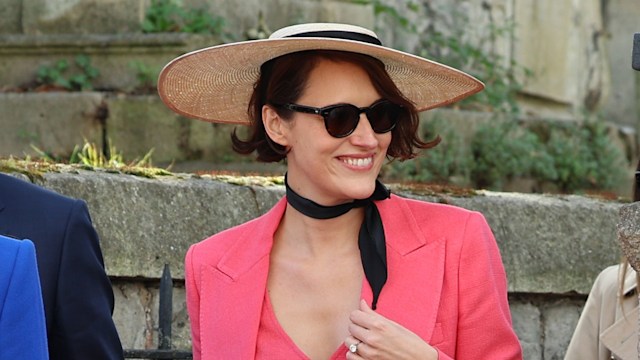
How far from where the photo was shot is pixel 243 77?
3.95 metres

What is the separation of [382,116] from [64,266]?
804 mm

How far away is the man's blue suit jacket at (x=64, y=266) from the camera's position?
355cm

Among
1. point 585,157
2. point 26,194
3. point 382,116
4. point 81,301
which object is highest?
point 382,116

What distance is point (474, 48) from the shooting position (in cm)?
930

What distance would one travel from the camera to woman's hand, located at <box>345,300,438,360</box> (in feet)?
11.1

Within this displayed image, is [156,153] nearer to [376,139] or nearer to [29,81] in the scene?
[29,81]

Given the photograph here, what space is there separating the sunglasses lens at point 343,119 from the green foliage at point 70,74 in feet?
12.8

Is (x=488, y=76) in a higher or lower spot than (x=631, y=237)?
lower

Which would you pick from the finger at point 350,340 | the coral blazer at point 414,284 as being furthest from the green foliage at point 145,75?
the finger at point 350,340

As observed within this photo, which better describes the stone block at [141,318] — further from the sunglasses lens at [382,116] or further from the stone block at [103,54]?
the stone block at [103,54]

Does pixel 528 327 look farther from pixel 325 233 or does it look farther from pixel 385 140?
pixel 385 140

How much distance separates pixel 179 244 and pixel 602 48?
7277 mm

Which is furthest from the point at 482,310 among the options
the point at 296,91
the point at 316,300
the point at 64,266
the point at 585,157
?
the point at 585,157

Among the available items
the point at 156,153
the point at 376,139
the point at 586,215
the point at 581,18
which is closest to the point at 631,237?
the point at 376,139
